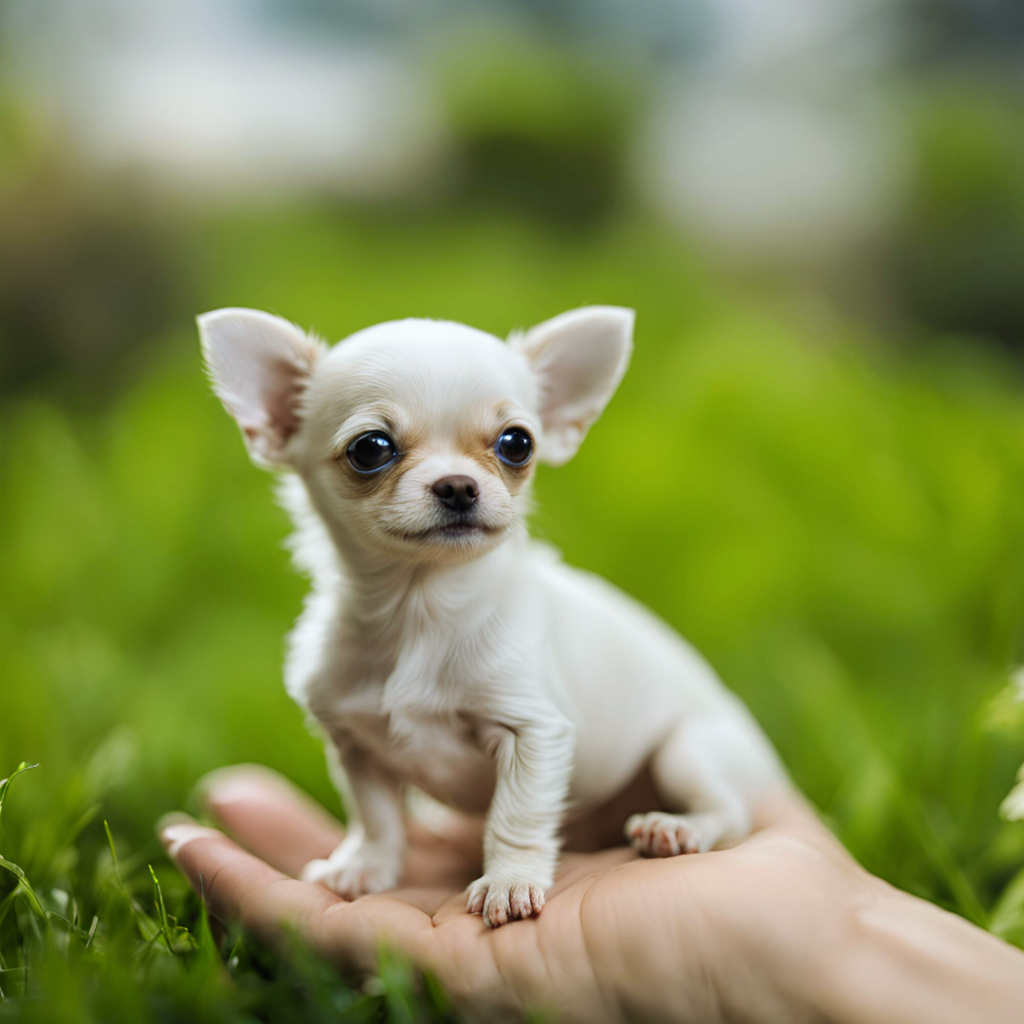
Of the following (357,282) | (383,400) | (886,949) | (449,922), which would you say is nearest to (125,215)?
(357,282)

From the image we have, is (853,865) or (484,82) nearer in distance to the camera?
(853,865)

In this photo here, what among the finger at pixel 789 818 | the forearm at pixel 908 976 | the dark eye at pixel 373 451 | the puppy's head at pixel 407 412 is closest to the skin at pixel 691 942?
the forearm at pixel 908 976

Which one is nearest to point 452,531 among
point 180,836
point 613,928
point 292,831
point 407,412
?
point 407,412

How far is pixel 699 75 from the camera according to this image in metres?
5.79

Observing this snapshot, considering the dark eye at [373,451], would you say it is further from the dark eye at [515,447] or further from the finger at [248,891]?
the finger at [248,891]

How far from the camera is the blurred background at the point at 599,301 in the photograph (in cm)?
263

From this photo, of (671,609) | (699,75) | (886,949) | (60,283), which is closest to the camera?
(886,949)

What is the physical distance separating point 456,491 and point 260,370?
0.44 m

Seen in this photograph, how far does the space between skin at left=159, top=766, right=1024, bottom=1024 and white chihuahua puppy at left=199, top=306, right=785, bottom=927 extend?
0.08m

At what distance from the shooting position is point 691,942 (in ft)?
3.91

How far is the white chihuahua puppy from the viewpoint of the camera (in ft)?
4.33

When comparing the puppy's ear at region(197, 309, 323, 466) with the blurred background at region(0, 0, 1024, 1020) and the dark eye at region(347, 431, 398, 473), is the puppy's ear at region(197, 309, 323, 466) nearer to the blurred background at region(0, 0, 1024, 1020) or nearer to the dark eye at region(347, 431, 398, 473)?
the dark eye at region(347, 431, 398, 473)

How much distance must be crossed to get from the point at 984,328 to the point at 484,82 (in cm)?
327

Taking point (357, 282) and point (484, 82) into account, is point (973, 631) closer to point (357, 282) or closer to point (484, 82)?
point (357, 282)
